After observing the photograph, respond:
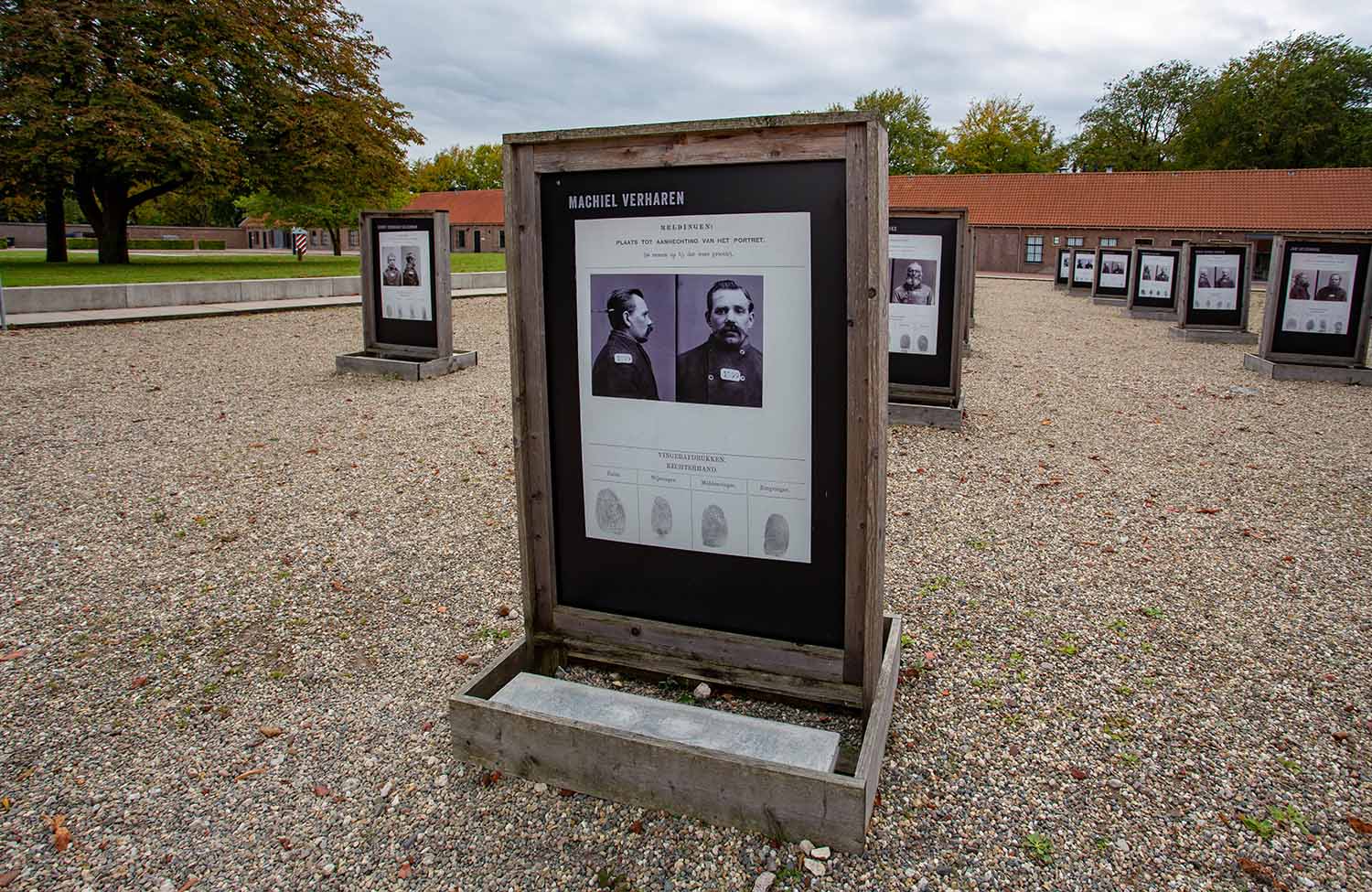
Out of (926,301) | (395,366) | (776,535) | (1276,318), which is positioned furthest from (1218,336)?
(776,535)

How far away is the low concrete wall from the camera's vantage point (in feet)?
55.0

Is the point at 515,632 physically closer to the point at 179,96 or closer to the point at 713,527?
the point at 713,527

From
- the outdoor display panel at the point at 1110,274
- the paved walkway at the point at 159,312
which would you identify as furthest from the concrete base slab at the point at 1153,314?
the paved walkway at the point at 159,312

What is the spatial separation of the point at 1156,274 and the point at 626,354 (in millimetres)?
23434

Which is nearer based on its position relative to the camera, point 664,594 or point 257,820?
point 257,820

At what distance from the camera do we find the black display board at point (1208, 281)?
1794 cm

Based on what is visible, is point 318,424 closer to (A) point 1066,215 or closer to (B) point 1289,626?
(B) point 1289,626

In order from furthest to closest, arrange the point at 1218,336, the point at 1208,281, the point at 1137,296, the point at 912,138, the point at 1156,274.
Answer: the point at 912,138 → the point at 1137,296 → the point at 1156,274 → the point at 1208,281 → the point at 1218,336

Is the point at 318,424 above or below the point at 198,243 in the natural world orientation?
below

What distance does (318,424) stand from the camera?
9.02 metres

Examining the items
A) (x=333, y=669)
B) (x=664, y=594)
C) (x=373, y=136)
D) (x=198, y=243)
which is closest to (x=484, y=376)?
(x=333, y=669)

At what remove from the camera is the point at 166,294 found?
19125 millimetres

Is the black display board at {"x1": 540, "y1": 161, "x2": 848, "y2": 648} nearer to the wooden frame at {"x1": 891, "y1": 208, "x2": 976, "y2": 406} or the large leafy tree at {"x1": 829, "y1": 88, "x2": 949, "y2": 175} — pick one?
the wooden frame at {"x1": 891, "y1": 208, "x2": 976, "y2": 406}

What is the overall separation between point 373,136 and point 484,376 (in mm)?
23784
